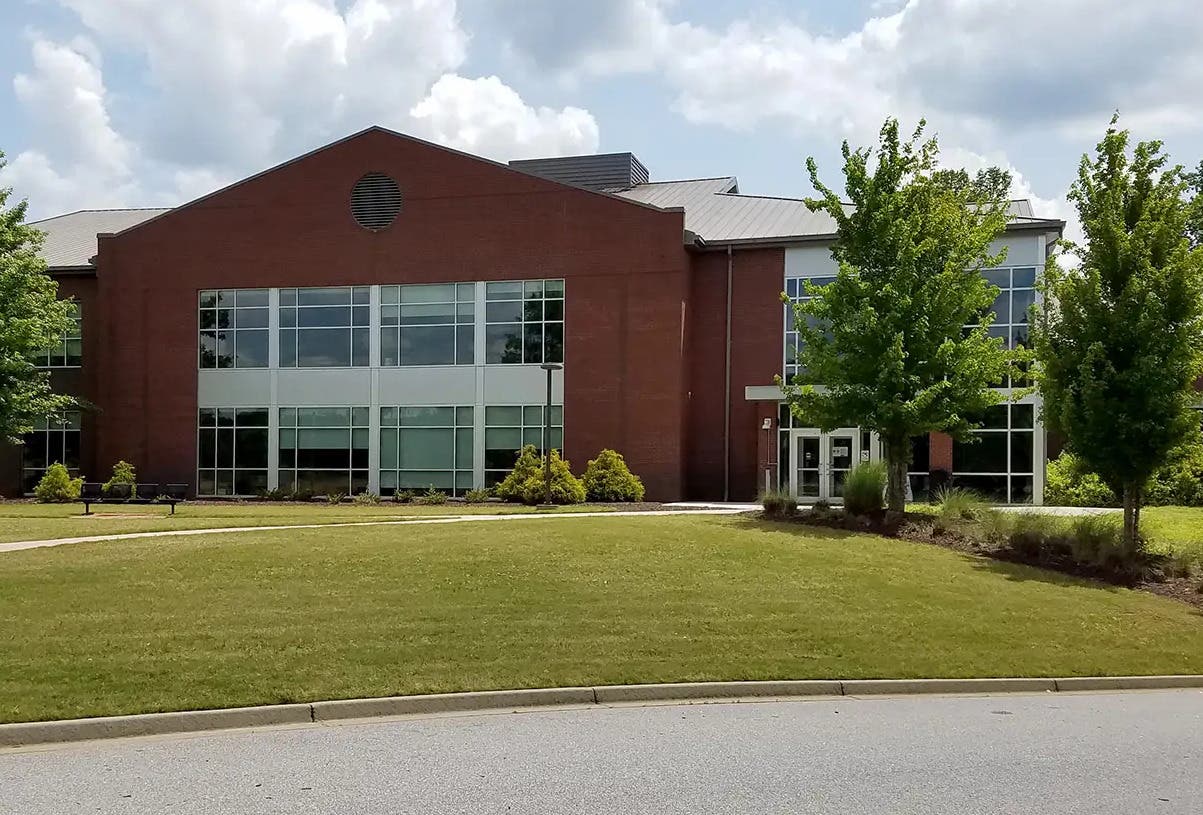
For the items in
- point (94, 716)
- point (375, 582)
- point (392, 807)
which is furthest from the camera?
point (375, 582)

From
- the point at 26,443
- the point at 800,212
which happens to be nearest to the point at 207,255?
the point at 26,443

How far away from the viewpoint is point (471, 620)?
38.9ft

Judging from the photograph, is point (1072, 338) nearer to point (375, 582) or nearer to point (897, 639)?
point (897, 639)

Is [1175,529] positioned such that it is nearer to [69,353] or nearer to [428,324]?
[428,324]

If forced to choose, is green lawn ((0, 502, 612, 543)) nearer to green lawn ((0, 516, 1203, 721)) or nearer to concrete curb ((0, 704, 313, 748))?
green lawn ((0, 516, 1203, 721))

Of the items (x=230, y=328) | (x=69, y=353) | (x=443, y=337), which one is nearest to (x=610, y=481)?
(x=443, y=337)

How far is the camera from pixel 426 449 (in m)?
34.8

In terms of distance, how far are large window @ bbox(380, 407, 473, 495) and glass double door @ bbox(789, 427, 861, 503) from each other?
387 inches

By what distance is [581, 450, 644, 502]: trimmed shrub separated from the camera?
3052 cm

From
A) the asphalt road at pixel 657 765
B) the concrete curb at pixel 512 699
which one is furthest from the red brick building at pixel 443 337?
the asphalt road at pixel 657 765

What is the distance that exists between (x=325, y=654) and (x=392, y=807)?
168 inches

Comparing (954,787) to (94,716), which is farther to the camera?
(94,716)

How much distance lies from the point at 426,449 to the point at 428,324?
Answer: 3.84 meters

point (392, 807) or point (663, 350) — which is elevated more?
point (663, 350)
